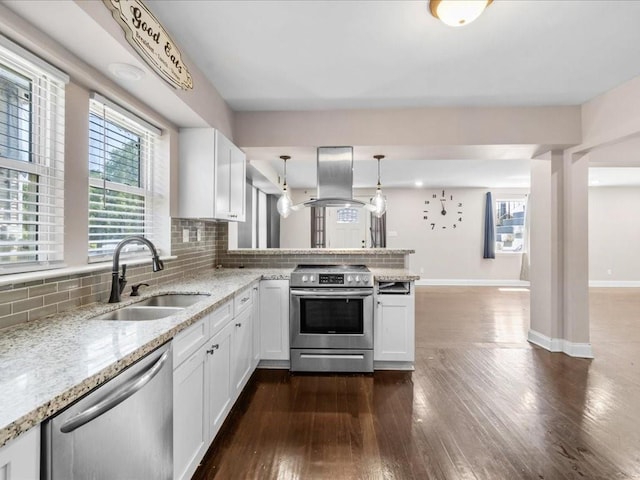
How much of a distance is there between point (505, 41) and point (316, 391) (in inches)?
113

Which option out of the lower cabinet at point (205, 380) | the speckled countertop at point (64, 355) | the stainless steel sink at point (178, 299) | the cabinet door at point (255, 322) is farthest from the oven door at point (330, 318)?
the speckled countertop at point (64, 355)

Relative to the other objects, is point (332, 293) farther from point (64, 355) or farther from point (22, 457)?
point (22, 457)

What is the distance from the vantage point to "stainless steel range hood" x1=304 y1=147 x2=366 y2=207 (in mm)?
3293

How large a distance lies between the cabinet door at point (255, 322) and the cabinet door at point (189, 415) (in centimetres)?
103

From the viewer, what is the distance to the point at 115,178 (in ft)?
6.76

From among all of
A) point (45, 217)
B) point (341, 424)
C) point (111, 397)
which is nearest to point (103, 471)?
point (111, 397)

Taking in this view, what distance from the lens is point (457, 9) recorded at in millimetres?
1555

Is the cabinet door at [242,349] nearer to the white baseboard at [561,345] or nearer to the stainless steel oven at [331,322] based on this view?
the stainless steel oven at [331,322]

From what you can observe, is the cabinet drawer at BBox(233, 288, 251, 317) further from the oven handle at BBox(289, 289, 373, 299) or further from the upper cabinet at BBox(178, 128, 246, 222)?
the upper cabinet at BBox(178, 128, 246, 222)

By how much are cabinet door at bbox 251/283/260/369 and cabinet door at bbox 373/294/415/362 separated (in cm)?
109

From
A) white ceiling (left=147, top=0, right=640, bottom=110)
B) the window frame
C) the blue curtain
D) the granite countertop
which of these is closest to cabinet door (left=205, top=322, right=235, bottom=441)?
the granite countertop

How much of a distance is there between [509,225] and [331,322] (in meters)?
7.05

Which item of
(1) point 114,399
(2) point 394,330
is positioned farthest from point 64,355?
(2) point 394,330

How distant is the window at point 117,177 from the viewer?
1.86 metres
